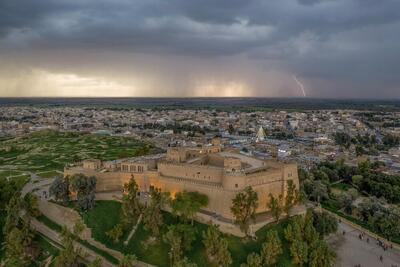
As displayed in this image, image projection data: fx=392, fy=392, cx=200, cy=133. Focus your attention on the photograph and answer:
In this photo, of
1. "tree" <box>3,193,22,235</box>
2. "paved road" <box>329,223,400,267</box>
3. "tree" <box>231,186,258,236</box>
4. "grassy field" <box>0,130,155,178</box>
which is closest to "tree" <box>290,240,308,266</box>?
"tree" <box>231,186,258,236</box>

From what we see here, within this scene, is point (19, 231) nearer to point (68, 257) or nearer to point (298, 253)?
point (68, 257)

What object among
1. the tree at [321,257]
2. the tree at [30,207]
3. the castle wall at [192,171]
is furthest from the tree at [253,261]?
the tree at [30,207]

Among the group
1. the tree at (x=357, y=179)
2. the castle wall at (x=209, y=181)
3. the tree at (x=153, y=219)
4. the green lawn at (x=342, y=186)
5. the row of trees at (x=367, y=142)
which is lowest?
the green lawn at (x=342, y=186)

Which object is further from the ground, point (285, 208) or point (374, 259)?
point (285, 208)

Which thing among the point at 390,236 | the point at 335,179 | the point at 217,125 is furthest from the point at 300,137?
the point at 390,236

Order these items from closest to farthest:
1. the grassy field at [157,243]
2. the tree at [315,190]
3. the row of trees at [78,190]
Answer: the grassy field at [157,243] → the row of trees at [78,190] → the tree at [315,190]

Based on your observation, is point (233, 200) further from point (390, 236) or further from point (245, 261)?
point (390, 236)

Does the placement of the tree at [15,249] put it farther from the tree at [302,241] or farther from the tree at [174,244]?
the tree at [302,241]
